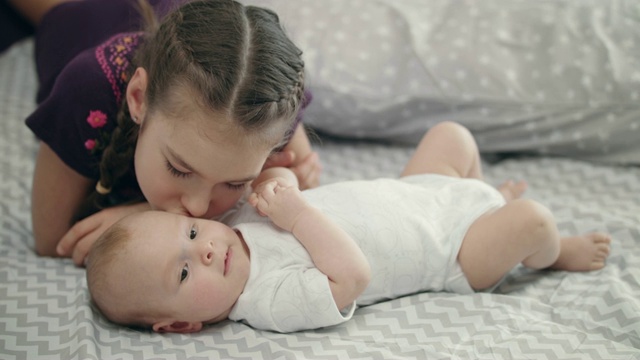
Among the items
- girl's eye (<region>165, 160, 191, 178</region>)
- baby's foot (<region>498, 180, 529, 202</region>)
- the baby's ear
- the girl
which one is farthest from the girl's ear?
baby's foot (<region>498, 180, 529, 202</region>)

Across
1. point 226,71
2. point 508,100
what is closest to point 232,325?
point 226,71

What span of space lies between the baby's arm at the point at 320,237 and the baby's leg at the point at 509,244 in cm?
22

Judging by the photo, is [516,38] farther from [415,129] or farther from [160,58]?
[160,58]

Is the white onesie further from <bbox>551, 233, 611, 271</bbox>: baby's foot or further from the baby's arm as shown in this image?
<bbox>551, 233, 611, 271</bbox>: baby's foot

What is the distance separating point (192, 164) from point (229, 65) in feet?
0.52

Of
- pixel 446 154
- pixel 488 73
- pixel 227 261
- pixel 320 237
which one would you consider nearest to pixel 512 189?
pixel 446 154

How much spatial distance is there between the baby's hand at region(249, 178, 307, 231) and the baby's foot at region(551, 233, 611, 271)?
496mm

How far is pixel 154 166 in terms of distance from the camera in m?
1.11

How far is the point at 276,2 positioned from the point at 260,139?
0.80 meters

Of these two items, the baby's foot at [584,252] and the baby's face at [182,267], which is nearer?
the baby's face at [182,267]

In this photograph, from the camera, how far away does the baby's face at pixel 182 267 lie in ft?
3.39

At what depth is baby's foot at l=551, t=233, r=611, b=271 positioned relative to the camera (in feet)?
4.10

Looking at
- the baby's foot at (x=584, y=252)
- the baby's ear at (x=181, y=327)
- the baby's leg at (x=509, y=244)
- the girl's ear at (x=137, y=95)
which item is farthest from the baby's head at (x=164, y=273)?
the baby's foot at (x=584, y=252)

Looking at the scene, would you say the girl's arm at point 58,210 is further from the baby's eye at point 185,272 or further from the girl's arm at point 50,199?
the baby's eye at point 185,272
